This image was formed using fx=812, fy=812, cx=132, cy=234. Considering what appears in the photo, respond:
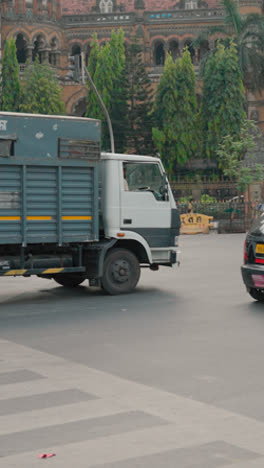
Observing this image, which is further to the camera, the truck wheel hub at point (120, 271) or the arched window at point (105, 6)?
the arched window at point (105, 6)

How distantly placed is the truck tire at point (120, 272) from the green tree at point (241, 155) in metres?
38.1

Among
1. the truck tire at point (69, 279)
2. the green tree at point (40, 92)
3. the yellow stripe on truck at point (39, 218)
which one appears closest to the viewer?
the yellow stripe on truck at point (39, 218)

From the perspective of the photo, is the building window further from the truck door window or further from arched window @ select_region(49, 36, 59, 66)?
the truck door window

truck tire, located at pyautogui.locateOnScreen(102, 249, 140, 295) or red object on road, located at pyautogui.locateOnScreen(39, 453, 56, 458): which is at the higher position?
truck tire, located at pyautogui.locateOnScreen(102, 249, 140, 295)

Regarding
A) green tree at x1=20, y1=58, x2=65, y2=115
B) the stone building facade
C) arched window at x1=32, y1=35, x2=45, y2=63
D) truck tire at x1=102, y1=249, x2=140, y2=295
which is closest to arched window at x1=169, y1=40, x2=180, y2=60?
the stone building facade

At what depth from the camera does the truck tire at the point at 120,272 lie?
14.5 metres

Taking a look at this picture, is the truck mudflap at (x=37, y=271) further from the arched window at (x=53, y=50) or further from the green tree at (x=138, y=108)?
the arched window at (x=53, y=50)

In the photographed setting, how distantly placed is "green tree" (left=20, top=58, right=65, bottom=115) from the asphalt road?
1997 inches

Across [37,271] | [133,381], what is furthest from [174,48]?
[133,381]

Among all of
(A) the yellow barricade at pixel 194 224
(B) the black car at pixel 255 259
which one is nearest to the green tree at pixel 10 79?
(A) the yellow barricade at pixel 194 224

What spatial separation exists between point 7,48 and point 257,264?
54.9m

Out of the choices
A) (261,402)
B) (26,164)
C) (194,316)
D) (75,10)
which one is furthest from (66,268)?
(75,10)

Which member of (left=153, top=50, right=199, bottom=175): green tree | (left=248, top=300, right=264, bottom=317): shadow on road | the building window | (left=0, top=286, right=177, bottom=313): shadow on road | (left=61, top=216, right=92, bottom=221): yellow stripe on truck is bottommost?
(left=0, top=286, right=177, bottom=313): shadow on road

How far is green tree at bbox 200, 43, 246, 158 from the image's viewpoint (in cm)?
5973
